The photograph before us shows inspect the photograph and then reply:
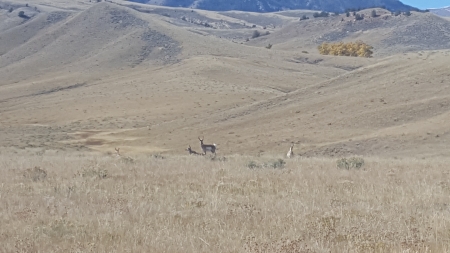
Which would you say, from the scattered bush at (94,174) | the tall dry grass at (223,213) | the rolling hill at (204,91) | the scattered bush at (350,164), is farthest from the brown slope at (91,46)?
the tall dry grass at (223,213)

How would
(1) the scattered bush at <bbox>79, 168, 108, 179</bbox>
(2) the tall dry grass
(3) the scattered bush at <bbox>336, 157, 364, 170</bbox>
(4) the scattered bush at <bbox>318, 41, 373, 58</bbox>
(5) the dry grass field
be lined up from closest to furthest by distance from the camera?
(2) the tall dry grass
(5) the dry grass field
(1) the scattered bush at <bbox>79, 168, 108, 179</bbox>
(3) the scattered bush at <bbox>336, 157, 364, 170</bbox>
(4) the scattered bush at <bbox>318, 41, 373, 58</bbox>

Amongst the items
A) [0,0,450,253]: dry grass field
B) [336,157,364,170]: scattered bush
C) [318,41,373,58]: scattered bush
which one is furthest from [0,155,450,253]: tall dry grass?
[318,41,373,58]: scattered bush

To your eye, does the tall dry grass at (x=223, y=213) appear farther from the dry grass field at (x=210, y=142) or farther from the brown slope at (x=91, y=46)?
the brown slope at (x=91, y=46)

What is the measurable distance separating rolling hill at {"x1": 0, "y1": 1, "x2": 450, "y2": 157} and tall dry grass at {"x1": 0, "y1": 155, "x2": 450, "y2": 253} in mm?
19459

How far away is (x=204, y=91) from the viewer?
2749 inches

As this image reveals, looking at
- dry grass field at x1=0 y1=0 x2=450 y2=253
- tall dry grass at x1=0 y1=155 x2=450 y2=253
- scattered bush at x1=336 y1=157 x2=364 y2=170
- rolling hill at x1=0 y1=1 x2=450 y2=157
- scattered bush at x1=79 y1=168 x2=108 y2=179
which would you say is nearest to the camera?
tall dry grass at x1=0 y1=155 x2=450 y2=253

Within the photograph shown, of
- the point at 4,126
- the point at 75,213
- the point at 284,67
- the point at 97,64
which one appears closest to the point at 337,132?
A: the point at 75,213

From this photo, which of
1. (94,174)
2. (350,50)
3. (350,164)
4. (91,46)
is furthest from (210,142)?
(91,46)

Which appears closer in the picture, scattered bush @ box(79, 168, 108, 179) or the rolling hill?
scattered bush @ box(79, 168, 108, 179)

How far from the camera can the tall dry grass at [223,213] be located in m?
6.87

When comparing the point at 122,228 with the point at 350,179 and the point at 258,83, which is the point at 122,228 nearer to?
the point at 350,179

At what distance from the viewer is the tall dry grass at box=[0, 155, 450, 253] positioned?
6.87m

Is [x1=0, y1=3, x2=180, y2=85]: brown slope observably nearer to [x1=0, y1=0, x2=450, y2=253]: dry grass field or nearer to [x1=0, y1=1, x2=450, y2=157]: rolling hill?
[x1=0, y1=1, x2=450, y2=157]: rolling hill

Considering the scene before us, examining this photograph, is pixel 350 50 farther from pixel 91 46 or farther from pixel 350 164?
pixel 350 164
